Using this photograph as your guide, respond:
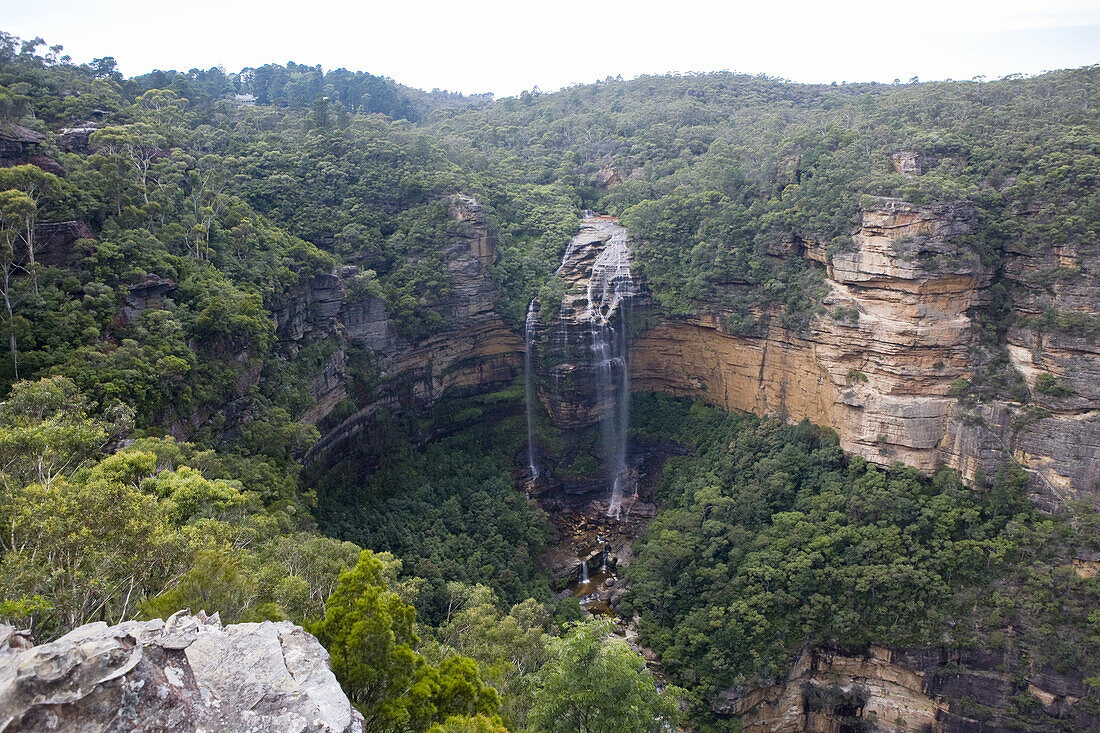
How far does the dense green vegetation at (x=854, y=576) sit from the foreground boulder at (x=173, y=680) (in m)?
14.9

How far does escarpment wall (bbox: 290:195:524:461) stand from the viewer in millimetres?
24047

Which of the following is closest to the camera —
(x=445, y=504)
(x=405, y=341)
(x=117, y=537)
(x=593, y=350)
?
(x=117, y=537)

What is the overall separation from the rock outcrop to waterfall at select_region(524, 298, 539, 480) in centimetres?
1391

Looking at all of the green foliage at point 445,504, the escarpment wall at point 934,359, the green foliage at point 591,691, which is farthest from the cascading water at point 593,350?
the green foliage at point 591,691

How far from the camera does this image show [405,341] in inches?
1095

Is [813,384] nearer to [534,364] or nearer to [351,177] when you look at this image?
[534,364]

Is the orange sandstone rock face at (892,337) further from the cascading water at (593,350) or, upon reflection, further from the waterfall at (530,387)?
the waterfall at (530,387)

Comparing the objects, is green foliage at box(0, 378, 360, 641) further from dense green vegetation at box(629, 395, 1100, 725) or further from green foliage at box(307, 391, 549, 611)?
dense green vegetation at box(629, 395, 1100, 725)

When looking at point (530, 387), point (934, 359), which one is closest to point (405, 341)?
point (530, 387)

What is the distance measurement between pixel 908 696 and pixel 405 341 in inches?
838

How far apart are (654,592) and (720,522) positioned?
331 centimetres

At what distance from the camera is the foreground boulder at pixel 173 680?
577 cm

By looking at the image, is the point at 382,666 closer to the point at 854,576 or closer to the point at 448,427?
the point at 854,576

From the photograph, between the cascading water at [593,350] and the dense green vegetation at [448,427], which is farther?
the cascading water at [593,350]
